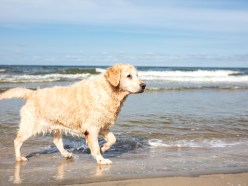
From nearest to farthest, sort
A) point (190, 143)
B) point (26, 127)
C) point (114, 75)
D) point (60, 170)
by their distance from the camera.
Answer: point (60, 170) → point (114, 75) → point (26, 127) → point (190, 143)

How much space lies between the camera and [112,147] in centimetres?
854

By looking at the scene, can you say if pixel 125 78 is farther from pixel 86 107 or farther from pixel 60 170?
pixel 60 170

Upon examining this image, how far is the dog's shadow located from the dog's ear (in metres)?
1.66

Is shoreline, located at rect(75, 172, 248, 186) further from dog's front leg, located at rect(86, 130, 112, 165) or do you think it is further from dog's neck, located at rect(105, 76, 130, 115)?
dog's neck, located at rect(105, 76, 130, 115)

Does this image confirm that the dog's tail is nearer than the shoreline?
No

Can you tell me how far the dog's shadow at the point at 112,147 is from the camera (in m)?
7.98

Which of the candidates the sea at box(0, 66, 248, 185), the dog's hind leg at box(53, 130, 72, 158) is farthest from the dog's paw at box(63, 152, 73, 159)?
the sea at box(0, 66, 248, 185)

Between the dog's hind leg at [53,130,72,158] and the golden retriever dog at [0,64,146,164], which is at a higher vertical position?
the golden retriever dog at [0,64,146,164]

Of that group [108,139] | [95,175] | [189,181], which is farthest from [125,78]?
[189,181]

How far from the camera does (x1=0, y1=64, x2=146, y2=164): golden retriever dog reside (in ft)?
22.8

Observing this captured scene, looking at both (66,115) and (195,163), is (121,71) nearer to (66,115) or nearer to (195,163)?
(66,115)

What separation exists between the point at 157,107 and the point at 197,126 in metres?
3.66

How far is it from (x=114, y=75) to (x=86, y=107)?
781 millimetres

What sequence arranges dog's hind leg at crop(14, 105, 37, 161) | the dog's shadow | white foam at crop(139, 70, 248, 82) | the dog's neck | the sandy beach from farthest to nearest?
white foam at crop(139, 70, 248, 82) → the dog's shadow → dog's hind leg at crop(14, 105, 37, 161) → the dog's neck → the sandy beach
